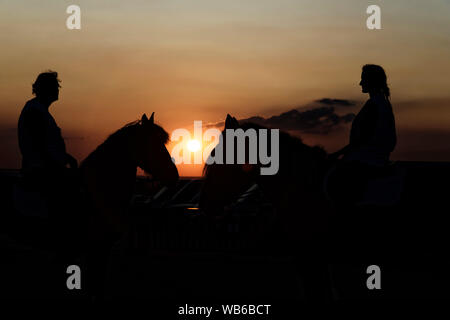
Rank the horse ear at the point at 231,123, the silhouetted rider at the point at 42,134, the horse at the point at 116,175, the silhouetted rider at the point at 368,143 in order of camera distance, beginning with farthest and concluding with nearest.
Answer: the horse at the point at 116,175
the silhouetted rider at the point at 42,134
the silhouetted rider at the point at 368,143
the horse ear at the point at 231,123

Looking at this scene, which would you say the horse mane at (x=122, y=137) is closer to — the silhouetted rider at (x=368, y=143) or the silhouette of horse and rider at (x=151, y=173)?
the silhouette of horse and rider at (x=151, y=173)

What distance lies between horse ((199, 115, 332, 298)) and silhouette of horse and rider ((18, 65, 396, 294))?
0.4 inches

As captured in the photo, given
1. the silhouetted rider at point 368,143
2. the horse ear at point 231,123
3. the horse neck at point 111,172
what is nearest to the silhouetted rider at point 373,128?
the silhouetted rider at point 368,143

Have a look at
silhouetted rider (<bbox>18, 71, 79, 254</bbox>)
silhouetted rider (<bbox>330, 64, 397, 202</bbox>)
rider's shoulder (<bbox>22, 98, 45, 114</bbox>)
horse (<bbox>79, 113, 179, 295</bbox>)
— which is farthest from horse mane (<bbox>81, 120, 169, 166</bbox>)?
silhouetted rider (<bbox>330, 64, 397, 202</bbox>)

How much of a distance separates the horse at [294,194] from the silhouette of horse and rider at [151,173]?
10 mm

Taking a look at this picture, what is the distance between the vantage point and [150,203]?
65.7 feet

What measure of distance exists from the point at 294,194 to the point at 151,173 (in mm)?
1593

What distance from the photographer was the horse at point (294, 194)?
17.8ft

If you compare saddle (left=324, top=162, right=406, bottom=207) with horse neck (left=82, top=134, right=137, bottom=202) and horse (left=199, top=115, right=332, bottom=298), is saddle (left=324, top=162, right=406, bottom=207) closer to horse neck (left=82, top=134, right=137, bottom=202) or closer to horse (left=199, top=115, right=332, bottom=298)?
horse (left=199, top=115, right=332, bottom=298)

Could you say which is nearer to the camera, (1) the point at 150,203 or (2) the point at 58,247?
(2) the point at 58,247

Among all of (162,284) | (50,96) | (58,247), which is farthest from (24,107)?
(162,284)

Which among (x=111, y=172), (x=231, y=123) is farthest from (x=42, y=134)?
(x=231, y=123)
